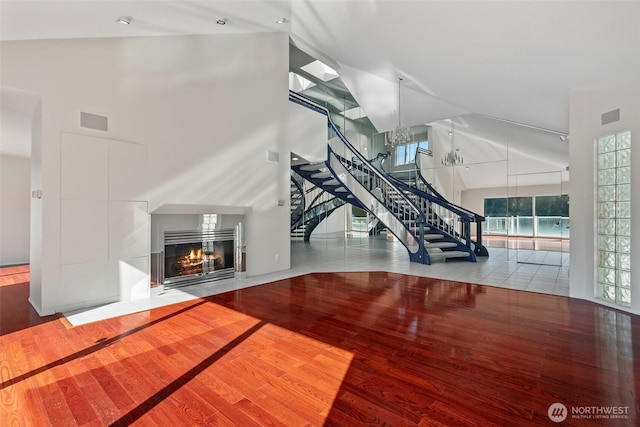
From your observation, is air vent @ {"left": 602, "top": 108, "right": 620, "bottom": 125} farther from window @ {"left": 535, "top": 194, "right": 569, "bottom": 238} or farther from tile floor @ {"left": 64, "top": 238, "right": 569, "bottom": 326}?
window @ {"left": 535, "top": 194, "right": 569, "bottom": 238}

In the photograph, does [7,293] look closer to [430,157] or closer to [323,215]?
[323,215]

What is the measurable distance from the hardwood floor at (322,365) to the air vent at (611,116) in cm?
262

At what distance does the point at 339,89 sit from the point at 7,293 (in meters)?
10.8

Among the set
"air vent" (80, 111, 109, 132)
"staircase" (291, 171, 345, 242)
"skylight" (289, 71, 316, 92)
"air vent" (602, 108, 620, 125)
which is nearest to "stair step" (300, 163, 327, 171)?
"staircase" (291, 171, 345, 242)

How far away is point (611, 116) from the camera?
4160 millimetres

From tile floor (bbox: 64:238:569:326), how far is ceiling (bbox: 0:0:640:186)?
309 centimetres

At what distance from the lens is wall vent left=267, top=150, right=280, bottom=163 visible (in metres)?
6.38

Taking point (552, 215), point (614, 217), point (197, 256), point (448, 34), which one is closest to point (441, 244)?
point (552, 215)

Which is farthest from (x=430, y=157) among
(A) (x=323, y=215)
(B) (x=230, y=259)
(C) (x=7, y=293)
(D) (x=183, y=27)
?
(C) (x=7, y=293)

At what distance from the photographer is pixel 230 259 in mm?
5934

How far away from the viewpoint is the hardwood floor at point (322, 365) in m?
1.95

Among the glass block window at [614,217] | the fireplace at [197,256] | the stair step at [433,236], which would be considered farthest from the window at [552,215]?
the fireplace at [197,256]

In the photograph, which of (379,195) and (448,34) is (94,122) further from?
(379,195)

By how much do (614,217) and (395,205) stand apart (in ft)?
16.9
